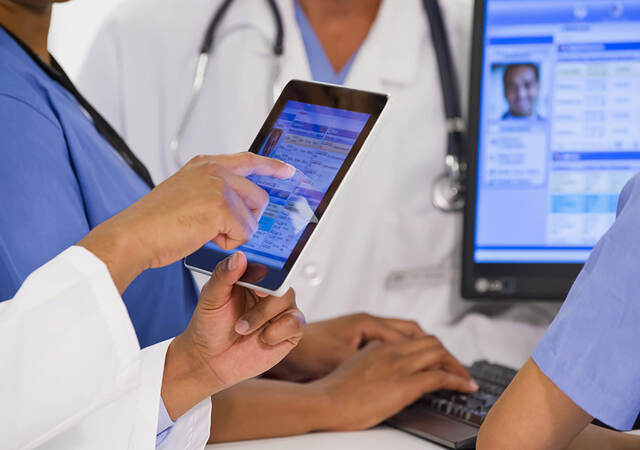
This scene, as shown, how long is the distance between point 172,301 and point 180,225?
28cm

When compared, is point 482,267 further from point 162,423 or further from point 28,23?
point 28,23

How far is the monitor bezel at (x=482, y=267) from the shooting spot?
38.8 inches

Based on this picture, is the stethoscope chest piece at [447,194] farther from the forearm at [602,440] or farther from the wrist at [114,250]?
the wrist at [114,250]

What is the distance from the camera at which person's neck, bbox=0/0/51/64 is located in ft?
2.27

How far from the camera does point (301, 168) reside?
59 cm

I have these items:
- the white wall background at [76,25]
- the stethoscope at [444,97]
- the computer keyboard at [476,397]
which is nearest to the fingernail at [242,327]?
the computer keyboard at [476,397]

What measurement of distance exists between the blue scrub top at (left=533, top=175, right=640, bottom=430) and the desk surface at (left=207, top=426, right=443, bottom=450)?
0.68 feet

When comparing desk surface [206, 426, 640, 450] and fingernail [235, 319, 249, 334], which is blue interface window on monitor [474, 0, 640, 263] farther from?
fingernail [235, 319, 249, 334]

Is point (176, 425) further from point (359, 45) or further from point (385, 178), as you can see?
point (359, 45)

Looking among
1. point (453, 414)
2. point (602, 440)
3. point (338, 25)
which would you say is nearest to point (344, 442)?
point (453, 414)

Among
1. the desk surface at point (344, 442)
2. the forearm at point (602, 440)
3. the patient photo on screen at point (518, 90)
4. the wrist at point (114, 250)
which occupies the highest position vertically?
the patient photo on screen at point (518, 90)

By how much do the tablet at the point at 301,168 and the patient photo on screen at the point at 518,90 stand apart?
1.45ft

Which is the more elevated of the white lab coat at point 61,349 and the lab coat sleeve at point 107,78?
the lab coat sleeve at point 107,78

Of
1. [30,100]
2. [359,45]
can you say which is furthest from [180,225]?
[359,45]
